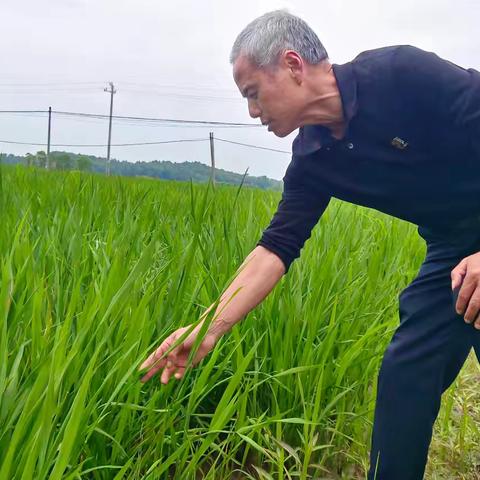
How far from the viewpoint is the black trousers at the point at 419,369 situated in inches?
56.8

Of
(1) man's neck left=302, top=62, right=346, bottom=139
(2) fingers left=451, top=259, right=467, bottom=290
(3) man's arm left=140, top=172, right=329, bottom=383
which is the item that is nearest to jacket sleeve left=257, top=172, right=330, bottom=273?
(3) man's arm left=140, top=172, right=329, bottom=383

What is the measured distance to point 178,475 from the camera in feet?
3.59

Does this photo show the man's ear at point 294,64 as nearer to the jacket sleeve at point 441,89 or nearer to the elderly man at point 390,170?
the elderly man at point 390,170

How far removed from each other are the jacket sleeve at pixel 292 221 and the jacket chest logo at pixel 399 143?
Answer: 254 millimetres

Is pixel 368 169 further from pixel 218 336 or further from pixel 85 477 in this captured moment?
pixel 85 477

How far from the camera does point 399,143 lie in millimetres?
1423

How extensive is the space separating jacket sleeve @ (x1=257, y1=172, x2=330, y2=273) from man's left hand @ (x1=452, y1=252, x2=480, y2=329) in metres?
0.48

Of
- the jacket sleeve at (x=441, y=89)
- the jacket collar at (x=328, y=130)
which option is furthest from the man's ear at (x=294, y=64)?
the jacket sleeve at (x=441, y=89)

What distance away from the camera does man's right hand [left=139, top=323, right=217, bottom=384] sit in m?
1.08

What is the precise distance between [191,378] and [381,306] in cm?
87

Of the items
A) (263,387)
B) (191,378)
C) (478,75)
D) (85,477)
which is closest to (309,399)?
(263,387)

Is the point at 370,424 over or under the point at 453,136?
under

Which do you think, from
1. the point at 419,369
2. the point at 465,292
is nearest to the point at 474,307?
the point at 465,292

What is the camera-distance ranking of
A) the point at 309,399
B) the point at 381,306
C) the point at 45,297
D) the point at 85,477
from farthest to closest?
the point at 381,306, the point at 309,399, the point at 45,297, the point at 85,477
